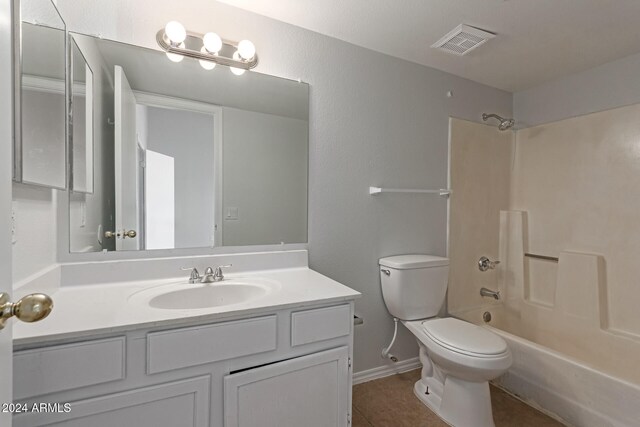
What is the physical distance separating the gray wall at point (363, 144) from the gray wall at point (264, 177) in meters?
0.08

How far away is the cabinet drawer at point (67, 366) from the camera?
801 mm

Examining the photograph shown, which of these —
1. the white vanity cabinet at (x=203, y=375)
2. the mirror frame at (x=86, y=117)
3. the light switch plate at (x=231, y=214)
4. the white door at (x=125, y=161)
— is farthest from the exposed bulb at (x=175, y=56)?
the white vanity cabinet at (x=203, y=375)

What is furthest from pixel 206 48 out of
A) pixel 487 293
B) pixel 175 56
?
pixel 487 293

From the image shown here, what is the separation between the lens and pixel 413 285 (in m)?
1.90

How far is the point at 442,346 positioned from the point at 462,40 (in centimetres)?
172

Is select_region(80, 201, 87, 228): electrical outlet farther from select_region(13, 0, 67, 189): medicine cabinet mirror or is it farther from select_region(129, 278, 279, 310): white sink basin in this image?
select_region(129, 278, 279, 310): white sink basin

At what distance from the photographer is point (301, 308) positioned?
1.17 metres

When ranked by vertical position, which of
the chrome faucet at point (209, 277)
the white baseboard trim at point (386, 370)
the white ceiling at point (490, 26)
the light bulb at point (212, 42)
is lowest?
the white baseboard trim at point (386, 370)

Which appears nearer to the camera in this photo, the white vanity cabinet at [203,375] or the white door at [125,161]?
the white vanity cabinet at [203,375]

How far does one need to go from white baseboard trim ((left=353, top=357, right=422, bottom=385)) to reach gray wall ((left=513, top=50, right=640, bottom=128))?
212cm

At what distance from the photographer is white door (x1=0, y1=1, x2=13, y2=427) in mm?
614

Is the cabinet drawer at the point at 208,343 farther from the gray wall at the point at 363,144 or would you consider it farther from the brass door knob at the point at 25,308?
the gray wall at the point at 363,144

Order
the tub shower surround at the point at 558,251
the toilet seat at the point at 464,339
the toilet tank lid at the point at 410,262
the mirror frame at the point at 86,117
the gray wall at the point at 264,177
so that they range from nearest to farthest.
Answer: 1. the mirror frame at the point at 86,117
2. the toilet seat at the point at 464,339
3. the gray wall at the point at 264,177
4. the tub shower surround at the point at 558,251
5. the toilet tank lid at the point at 410,262

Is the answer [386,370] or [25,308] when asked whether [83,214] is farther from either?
[386,370]
